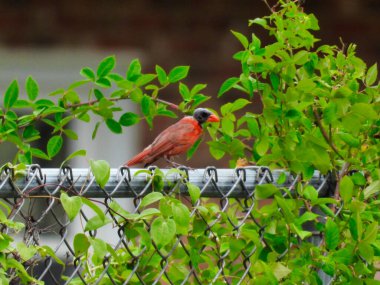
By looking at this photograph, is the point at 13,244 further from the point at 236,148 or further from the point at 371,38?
the point at 371,38

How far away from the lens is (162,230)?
87.7 inches

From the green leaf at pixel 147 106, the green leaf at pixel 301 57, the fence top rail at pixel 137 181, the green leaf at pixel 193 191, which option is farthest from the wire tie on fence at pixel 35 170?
the green leaf at pixel 301 57

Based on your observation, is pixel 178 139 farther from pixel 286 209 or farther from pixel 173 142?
pixel 286 209

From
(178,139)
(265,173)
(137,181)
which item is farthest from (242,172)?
(178,139)

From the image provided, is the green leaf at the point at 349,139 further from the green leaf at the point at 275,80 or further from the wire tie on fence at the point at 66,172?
the wire tie on fence at the point at 66,172

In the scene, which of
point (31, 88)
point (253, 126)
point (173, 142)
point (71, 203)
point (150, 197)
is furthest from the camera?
point (173, 142)

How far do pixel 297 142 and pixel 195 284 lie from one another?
1.33 ft

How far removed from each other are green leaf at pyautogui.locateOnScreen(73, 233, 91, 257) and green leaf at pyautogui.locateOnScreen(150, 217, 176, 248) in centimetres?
14

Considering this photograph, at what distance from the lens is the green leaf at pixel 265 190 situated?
97.4 inches

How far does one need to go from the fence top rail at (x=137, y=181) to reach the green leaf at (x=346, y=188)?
116 mm

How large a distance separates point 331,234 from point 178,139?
576 mm

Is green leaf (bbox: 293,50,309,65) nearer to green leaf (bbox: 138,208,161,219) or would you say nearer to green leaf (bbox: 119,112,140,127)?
green leaf (bbox: 119,112,140,127)

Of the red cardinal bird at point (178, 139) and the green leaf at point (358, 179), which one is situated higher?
the red cardinal bird at point (178, 139)

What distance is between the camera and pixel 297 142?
2525 mm
